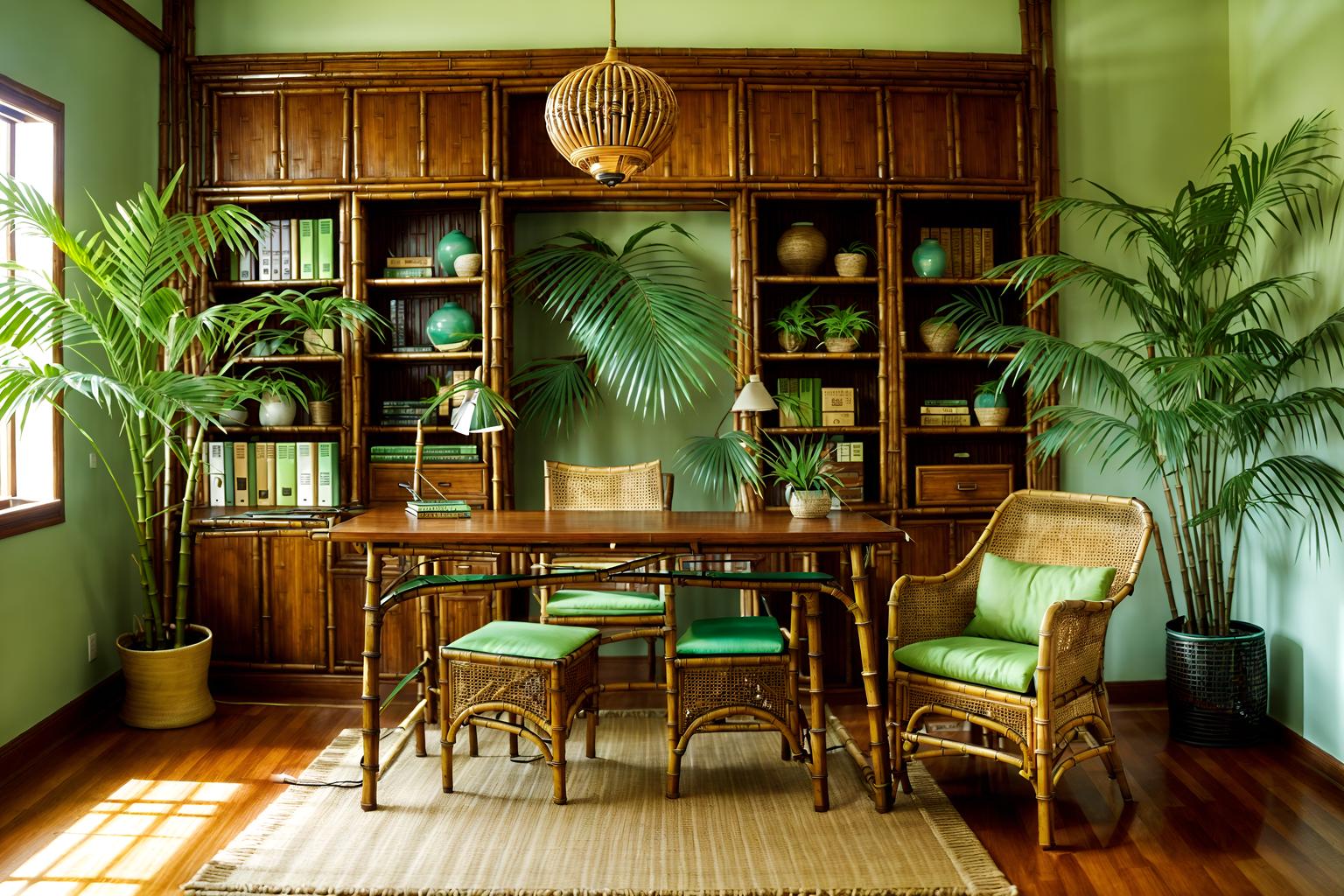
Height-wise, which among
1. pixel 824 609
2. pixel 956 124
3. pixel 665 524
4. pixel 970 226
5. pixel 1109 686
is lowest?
pixel 1109 686

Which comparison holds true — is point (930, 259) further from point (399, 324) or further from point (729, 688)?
point (399, 324)

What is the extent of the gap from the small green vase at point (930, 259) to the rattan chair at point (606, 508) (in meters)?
1.43

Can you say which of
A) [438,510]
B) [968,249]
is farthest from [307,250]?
[968,249]

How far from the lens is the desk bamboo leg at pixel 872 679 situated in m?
2.97

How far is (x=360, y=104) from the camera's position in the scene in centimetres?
420

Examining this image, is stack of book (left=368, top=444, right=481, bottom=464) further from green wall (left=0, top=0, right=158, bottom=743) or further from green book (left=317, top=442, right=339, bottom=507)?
green wall (left=0, top=0, right=158, bottom=743)

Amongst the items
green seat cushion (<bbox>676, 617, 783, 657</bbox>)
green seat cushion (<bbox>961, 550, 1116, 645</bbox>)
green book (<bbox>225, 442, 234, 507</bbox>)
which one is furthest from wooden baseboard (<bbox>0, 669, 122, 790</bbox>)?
green seat cushion (<bbox>961, 550, 1116, 645</bbox>)

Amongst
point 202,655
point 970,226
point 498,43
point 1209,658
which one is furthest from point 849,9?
point 202,655

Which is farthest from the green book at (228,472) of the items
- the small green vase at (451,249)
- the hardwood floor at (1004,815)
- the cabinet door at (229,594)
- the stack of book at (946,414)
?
the stack of book at (946,414)

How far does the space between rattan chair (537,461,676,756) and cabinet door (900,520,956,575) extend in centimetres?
108

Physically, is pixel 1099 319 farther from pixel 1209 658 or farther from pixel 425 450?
pixel 425 450

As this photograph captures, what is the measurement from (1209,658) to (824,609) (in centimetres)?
142

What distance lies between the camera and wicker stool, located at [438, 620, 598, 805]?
2986 mm

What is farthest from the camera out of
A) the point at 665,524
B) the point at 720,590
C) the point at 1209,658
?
the point at 720,590
